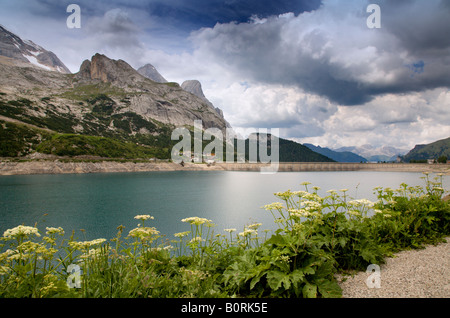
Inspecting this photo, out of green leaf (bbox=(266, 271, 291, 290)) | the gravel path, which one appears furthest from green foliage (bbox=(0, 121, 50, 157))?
the gravel path

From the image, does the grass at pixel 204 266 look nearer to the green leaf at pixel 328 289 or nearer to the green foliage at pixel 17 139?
the green leaf at pixel 328 289

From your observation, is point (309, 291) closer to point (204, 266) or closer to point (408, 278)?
point (204, 266)

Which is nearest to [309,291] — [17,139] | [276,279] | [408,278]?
[276,279]

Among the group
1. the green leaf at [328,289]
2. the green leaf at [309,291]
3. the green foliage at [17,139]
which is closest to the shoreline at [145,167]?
the green foliage at [17,139]

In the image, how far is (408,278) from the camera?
5.14 m

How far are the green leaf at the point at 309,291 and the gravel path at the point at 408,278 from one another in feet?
2.66

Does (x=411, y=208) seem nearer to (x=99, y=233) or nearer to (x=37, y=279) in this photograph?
(x=37, y=279)

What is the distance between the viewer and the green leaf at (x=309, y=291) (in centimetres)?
420

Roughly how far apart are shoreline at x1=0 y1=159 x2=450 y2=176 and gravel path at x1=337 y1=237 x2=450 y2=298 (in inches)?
2236

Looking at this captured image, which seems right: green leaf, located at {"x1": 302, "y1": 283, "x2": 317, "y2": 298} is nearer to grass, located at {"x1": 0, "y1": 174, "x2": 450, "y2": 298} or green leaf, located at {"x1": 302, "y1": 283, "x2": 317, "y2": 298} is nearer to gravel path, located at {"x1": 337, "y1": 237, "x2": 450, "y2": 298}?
grass, located at {"x1": 0, "y1": 174, "x2": 450, "y2": 298}

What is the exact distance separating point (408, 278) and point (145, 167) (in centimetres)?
12764

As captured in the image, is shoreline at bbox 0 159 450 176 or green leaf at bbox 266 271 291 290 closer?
green leaf at bbox 266 271 291 290

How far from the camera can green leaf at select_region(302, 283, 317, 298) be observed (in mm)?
4199
